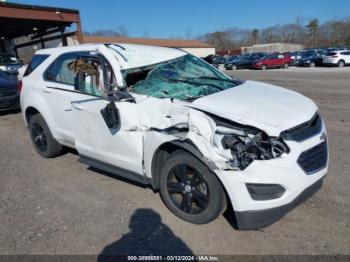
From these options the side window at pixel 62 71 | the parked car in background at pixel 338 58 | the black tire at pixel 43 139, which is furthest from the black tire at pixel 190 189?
the parked car in background at pixel 338 58

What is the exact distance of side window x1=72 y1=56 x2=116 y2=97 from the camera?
3.99 meters

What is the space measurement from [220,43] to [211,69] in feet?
345

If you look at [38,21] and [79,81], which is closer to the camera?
[79,81]

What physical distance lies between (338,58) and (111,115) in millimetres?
31602

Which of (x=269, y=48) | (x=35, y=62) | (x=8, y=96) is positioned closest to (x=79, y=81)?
(x=35, y=62)

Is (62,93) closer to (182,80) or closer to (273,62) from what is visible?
(182,80)

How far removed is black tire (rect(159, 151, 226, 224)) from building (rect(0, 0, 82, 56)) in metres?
18.5

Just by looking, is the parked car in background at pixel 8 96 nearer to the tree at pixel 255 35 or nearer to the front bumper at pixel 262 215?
the front bumper at pixel 262 215

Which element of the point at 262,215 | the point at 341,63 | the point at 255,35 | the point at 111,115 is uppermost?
the point at 255,35

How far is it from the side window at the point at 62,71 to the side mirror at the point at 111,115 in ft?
3.76

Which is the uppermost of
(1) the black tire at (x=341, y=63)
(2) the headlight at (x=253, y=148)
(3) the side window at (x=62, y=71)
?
(3) the side window at (x=62, y=71)

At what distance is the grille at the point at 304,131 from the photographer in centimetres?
295

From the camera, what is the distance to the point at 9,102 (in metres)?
9.70

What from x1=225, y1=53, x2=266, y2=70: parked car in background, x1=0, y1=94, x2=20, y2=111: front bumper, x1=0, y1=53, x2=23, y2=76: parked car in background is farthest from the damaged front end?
x1=225, y1=53, x2=266, y2=70: parked car in background
